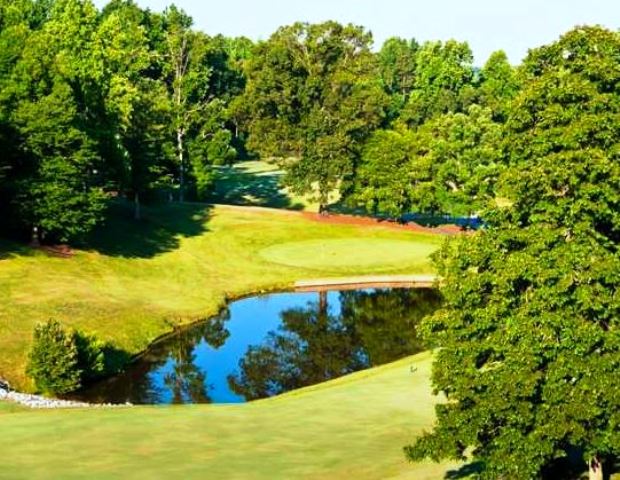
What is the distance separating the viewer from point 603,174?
62.4 feet

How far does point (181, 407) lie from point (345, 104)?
65.6 m

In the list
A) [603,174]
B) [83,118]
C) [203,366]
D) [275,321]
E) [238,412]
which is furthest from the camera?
[83,118]

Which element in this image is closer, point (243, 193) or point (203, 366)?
point (203, 366)

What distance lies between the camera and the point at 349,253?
8144cm

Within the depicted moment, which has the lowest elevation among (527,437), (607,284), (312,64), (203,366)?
(203,366)

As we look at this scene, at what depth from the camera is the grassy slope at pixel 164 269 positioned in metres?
54.3

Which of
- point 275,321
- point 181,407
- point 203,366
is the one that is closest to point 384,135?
point 275,321

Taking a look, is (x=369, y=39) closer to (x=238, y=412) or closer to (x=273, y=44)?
(x=273, y=44)

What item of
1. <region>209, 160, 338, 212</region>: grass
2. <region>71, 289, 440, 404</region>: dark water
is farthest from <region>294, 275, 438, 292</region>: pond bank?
<region>209, 160, 338, 212</region>: grass

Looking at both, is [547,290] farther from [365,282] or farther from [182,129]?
[182,129]

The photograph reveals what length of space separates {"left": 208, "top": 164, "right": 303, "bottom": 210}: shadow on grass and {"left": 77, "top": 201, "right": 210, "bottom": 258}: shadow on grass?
17633 millimetres

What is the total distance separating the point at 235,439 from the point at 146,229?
55.0 m

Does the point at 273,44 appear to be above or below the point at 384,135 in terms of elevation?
above

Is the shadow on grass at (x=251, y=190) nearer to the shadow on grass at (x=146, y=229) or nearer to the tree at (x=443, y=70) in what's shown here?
the shadow on grass at (x=146, y=229)
